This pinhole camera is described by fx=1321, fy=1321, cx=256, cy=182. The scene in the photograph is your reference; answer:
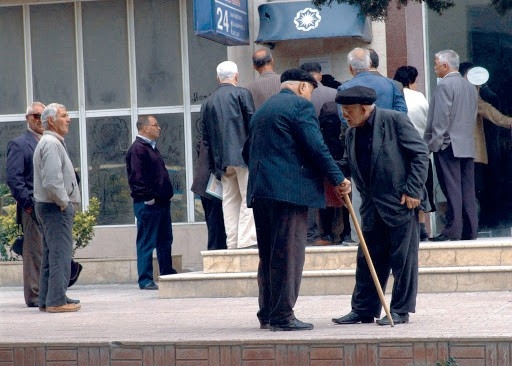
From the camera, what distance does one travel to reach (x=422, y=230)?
44.1 ft

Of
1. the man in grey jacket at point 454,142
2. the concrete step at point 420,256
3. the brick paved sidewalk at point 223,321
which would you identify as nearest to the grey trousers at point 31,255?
the brick paved sidewalk at point 223,321

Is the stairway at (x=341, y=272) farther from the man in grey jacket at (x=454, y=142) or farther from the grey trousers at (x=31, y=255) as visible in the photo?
the grey trousers at (x=31, y=255)

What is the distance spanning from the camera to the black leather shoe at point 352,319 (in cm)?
995

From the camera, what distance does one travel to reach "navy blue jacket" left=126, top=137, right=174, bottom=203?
47.3 feet

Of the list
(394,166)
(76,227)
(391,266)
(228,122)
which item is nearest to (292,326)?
(391,266)

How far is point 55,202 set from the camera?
1159 cm

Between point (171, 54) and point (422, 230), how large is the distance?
5306mm

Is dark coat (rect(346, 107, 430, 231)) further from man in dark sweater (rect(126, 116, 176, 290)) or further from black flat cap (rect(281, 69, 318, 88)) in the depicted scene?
man in dark sweater (rect(126, 116, 176, 290))

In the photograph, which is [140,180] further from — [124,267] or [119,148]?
[119,148]

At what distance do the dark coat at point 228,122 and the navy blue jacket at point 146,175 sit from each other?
1281 mm

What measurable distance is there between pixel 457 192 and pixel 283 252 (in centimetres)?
411

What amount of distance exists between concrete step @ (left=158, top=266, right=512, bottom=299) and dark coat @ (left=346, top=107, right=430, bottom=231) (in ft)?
8.45

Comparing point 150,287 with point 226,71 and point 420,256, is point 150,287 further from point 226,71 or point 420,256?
point 420,256

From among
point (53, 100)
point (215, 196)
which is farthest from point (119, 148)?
point (215, 196)
